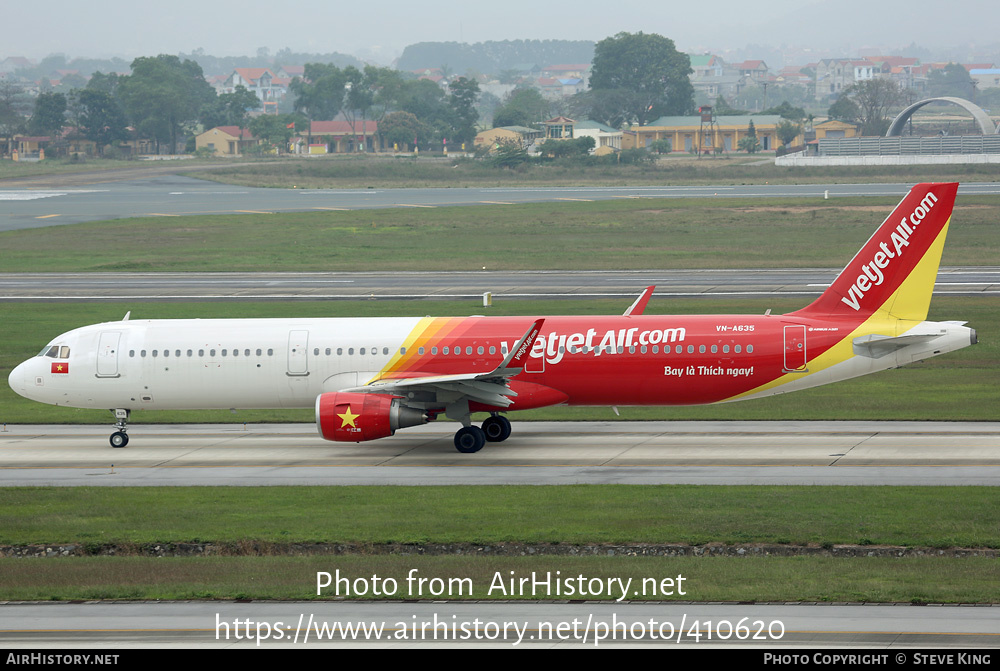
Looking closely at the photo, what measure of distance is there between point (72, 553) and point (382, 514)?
23.9 feet

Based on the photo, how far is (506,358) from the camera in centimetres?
3384

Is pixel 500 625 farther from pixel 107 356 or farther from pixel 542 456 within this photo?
pixel 107 356

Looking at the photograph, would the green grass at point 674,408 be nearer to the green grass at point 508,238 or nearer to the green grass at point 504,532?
the green grass at point 504,532

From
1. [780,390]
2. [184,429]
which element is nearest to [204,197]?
[184,429]

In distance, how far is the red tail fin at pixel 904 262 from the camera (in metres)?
35.2

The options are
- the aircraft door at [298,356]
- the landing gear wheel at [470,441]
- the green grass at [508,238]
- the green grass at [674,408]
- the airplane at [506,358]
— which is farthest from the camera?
the green grass at [508,238]

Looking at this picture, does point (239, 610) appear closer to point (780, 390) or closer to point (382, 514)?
point (382, 514)

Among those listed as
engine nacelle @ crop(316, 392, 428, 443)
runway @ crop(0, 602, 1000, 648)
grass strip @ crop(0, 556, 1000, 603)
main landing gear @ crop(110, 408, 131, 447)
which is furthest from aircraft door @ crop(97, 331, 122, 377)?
runway @ crop(0, 602, 1000, 648)

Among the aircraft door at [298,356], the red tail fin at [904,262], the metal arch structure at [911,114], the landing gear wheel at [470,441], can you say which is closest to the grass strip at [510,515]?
the landing gear wheel at [470,441]

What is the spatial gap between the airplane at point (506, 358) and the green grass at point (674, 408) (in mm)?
4508

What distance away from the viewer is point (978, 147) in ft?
531

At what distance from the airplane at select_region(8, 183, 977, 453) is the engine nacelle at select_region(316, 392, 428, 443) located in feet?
0.14

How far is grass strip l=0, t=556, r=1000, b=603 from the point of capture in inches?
832

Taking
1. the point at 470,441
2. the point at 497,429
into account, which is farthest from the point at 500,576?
the point at 497,429
